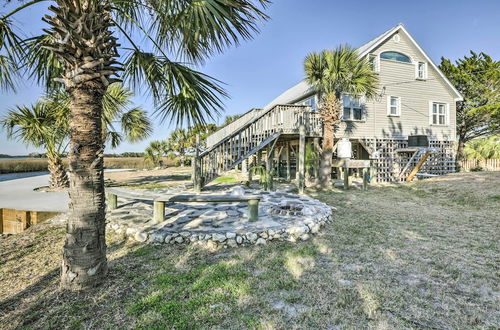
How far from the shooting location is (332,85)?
31.6 ft

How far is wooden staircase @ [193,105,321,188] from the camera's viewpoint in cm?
809

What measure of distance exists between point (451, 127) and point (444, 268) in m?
15.7

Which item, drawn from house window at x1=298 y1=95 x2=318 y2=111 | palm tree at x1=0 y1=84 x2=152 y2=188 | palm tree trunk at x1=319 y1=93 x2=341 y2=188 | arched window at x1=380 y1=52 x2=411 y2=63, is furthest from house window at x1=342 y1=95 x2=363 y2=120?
palm tree at x1=0 y1=84 x2=152 y2=188

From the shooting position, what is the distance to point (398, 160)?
45.9 ft

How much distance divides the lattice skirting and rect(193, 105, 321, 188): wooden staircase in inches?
182

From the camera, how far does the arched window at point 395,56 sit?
13438 mm

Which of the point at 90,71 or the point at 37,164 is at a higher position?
the point at 90,71

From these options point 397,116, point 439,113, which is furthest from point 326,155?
point 439,113

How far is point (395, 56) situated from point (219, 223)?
1425cm

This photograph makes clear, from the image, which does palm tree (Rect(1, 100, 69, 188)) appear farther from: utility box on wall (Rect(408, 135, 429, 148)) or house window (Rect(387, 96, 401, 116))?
utility box on wall (Rect(408, 135, 429, 148))

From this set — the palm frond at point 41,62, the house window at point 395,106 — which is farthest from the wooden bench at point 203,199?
the house window at point 395,106

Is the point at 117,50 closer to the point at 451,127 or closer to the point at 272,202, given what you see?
the point at 272,202

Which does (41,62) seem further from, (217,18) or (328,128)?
(328,128)

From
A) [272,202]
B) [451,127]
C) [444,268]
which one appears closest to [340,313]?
[444,268]
